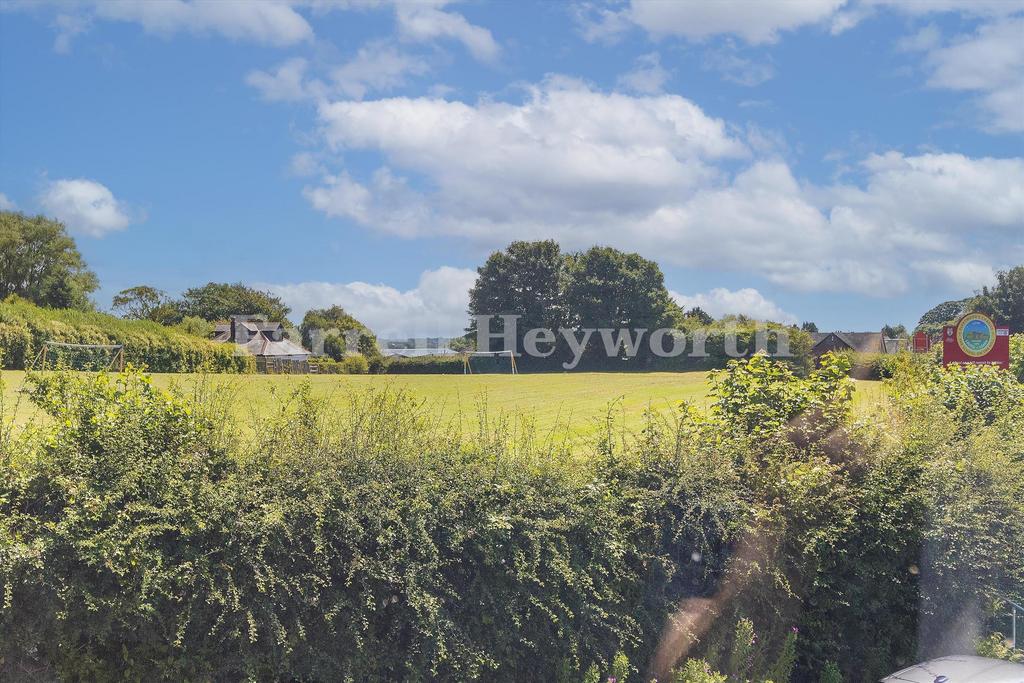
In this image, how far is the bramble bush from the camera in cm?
480

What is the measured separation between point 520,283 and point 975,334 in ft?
151

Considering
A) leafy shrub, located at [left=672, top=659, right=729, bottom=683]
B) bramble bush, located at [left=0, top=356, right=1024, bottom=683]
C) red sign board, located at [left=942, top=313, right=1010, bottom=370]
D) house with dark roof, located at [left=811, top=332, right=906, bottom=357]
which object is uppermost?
house with dark roof, located at [left=811, top=332, right=906, bottom=357]

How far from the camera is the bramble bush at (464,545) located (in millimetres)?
4801

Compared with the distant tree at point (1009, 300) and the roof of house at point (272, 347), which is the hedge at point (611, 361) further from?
the distant tree at point (1009, 300)

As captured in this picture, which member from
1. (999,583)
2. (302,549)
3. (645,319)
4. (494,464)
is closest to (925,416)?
(999,583)

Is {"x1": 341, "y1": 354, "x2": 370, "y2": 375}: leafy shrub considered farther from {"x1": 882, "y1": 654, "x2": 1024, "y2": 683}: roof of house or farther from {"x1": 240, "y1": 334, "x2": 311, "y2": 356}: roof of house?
{"x1": 882, "y1": 654, "x2": 1024, "y2": 683}: roof of house

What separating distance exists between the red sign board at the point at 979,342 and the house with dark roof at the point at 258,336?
5347 centimetres

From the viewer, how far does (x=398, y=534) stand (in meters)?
5.12

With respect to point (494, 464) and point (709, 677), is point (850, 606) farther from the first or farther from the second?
point (494, 464)

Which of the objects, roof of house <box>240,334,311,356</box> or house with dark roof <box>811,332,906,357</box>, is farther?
house with dark roof <box>811,332,906,357</box>

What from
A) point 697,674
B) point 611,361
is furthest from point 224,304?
point 697,674

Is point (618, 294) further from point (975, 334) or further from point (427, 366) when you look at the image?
point (975, 334)

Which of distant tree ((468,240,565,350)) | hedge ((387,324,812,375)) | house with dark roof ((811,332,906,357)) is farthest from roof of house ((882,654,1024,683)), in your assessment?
house with dark roof ((811,332,906,357))

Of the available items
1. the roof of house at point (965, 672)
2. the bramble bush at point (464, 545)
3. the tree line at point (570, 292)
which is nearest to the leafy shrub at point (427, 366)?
the tree line at point (570, 292)
